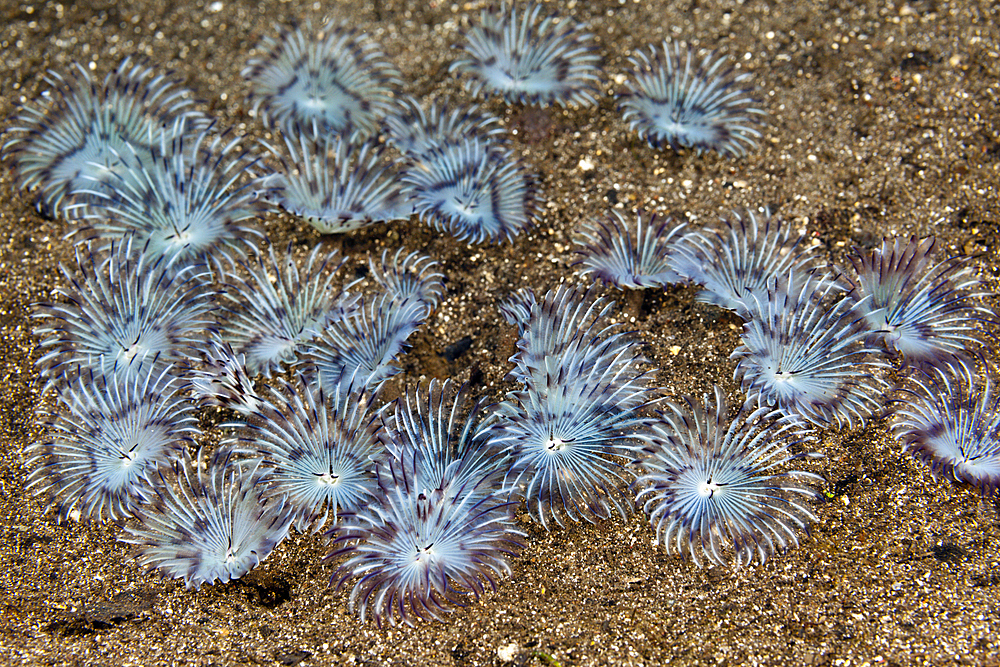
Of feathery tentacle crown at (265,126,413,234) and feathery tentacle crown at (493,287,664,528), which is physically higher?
feathery tentacle crown at (265,126,413,234)

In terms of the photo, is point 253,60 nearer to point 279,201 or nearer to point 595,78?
point 279,201

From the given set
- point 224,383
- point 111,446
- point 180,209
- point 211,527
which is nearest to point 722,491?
point 211,527

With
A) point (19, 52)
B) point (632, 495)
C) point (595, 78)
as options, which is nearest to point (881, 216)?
point (595, 78)

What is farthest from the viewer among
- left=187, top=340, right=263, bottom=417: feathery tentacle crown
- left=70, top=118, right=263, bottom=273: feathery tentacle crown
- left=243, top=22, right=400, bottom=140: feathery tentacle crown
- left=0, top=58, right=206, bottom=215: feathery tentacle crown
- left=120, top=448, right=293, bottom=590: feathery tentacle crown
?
left=243, top=22, right=400, bottom=140: feathery tentacle crown

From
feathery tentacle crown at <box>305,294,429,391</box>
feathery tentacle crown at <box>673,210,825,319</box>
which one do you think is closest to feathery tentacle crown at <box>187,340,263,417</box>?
feathery tentacle crown at <box>305,294,429,391</box>

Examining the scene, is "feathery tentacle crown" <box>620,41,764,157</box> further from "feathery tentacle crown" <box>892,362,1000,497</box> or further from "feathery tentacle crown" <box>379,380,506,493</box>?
"feathery tentacle crown" <box>379,380,506,493</box>

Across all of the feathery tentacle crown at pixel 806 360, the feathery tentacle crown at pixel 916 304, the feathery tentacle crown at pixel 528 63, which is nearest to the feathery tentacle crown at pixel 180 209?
the feathery tentacle crown at pixel 528 63
